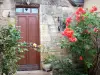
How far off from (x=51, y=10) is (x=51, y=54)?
1411mm

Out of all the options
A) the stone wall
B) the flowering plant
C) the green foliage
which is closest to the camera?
the green foliage

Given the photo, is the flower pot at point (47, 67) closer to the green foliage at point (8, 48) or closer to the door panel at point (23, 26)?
the door panel at point (23, 26)

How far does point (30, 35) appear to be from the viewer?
727cm

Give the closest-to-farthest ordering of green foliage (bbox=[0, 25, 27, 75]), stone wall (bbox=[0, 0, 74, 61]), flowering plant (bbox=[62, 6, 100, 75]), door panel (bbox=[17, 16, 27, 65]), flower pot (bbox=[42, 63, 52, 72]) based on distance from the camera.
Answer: green foliage (bbox=[0, 25, 27, 75]), flowering plant (bbox=[62, 6, 100, 75]), flower pot (bbox=[42, 63, 52, 72]), stone wall (bbox=[0, 0, 74, 61]), door panel (bbox=[17, 16, 27, 65])

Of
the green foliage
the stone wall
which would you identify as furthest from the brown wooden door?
the green foliage

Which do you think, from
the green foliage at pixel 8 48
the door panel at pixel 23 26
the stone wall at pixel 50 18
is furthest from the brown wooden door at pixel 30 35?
the green foliage at pixel 8 48

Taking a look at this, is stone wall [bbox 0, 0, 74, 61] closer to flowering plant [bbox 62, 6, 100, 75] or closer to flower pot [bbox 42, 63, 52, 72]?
flower pot [bbox 42, 63, 52, 72]

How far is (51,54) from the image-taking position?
698cm

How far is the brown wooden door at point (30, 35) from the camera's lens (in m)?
7.21

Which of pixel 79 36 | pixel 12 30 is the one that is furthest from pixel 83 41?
pixel 12 30

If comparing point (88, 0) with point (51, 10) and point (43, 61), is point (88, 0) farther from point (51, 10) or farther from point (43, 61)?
point (43, 61)

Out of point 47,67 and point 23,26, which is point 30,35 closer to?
point 23,26

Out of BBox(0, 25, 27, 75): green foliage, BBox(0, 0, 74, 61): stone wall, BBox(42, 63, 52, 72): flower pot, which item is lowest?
BBox(42, 63, 52, 72): flower pot

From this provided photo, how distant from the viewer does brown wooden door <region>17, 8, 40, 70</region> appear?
721 centimetres
